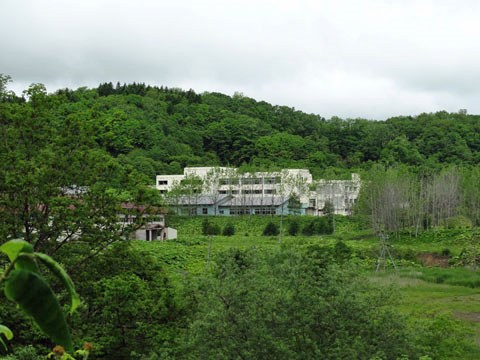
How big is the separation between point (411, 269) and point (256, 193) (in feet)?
139

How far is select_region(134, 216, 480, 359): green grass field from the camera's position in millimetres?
14944

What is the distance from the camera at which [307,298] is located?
1156 centimetres

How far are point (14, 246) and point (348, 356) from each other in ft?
33.7

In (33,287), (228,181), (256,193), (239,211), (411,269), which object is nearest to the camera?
(33,287)

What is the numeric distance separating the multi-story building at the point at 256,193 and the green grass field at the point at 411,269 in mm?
6505

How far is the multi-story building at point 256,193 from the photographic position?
223ft

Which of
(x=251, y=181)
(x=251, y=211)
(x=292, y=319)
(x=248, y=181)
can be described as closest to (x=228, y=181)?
(x=248, y=181)

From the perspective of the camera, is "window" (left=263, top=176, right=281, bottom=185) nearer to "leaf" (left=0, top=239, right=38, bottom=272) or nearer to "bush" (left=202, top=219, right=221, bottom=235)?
"bush" (left=202, top=219, right=221, bottom=235)

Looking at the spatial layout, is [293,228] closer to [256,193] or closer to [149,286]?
[256,193]

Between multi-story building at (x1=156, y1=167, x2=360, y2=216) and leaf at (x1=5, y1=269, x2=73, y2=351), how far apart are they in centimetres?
6482

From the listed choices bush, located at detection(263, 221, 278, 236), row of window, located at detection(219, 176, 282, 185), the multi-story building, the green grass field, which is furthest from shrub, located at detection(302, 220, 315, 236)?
row of window, located at detection(219, 176, 282, 185)

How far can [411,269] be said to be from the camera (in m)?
31.7

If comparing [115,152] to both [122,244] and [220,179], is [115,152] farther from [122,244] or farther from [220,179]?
[122,244]

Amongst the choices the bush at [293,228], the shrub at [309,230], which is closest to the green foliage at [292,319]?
the bush at [293,228]
